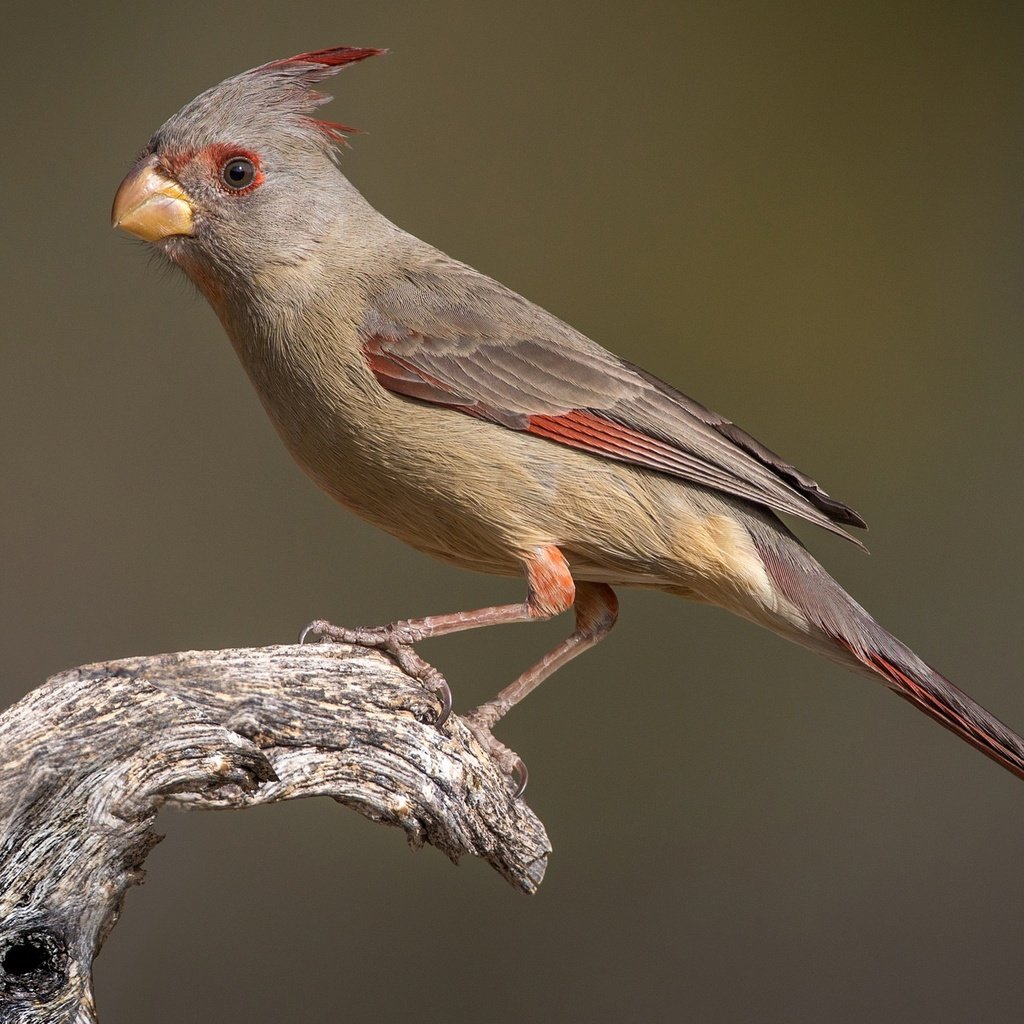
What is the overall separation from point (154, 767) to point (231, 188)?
1.09m

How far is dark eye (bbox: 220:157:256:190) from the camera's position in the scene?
2475 millimetres

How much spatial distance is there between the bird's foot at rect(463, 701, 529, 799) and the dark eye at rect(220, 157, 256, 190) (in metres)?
1.07

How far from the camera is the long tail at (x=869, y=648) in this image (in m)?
2.41

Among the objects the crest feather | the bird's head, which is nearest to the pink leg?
the bird's head

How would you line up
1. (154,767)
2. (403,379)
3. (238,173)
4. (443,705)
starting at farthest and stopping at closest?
1. (238,173)
2. (403,379)
3. (443,705)
4. (154,767)

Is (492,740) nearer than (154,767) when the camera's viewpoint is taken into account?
No

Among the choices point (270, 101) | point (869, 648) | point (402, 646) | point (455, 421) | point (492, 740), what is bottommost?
point (492, 740)

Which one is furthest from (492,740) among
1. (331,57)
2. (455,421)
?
(331,57)

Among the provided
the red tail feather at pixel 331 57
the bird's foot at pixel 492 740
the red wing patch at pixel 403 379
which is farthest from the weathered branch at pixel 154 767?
the red tail feather at pixel 331 57

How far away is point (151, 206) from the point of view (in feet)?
7.98

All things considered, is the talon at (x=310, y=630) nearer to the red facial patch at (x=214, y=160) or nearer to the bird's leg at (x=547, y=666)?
the bird's leg at (x=547, y=666)

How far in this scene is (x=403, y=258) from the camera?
2615 millimetres

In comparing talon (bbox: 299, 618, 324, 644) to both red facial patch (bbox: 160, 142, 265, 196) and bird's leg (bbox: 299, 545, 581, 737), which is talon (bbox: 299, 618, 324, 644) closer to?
bird's leg (bbox: 299, 545, 581, 737)

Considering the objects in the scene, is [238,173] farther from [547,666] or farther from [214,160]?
[547,666]
